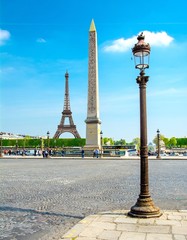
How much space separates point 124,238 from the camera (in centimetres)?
461

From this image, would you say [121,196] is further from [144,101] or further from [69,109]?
[69,109]

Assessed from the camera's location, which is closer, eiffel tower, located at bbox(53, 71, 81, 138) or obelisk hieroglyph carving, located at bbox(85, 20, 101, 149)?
obelisk hieroglyph carving, located at bbox(85, 20, 101, 149)

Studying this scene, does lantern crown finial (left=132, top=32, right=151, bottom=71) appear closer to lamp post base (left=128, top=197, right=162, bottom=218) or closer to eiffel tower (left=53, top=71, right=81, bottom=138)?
lamp post base (left=128, top=197, right=162, bottom=218)

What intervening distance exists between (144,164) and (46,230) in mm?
2293

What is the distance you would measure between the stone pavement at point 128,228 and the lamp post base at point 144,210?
4.9 inches

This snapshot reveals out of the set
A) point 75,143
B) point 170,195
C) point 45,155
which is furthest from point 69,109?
point 170,195

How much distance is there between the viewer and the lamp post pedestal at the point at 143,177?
605 cm

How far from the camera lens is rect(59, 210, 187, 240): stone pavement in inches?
185

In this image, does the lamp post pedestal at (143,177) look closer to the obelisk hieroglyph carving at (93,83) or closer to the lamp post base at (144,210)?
the lamp post base at (144,210)

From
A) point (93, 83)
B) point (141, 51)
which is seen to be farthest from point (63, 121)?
point (141, 51)

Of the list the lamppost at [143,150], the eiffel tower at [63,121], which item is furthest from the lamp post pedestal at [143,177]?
the eiffel tower at [63,121]

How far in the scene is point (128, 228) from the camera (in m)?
5.15

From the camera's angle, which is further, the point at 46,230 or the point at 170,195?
the point at 170,195

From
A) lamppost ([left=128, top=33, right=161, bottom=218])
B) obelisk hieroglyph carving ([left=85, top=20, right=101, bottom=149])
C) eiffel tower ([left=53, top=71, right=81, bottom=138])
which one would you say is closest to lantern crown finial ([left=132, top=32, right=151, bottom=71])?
lamppost ([left=128, top=33, right=161, bottom=218])
